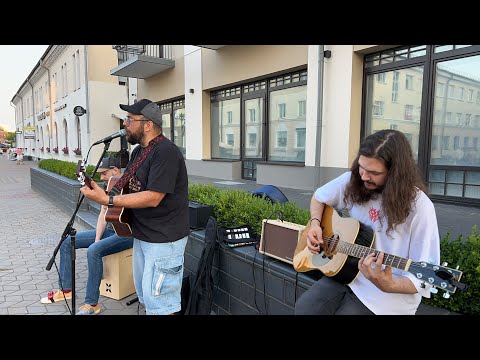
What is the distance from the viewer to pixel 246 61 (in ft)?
34.1

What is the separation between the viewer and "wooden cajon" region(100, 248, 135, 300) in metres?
3.87

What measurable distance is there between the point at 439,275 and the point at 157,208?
6.08 ft

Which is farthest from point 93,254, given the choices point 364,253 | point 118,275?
point 364,253

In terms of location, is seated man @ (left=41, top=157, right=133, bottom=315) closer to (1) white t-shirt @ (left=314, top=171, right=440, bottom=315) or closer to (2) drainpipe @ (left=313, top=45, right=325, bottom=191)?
(1) white t-shirt @ (left=314, top=171, right=440, bottom=315)

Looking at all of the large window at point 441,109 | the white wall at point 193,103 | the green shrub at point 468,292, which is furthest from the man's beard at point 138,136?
the white wall at point 193,103

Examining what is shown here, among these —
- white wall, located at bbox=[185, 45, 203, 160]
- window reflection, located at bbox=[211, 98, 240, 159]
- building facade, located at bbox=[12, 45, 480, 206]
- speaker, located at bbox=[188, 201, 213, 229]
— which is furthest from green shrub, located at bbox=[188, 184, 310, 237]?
white wall, located at bbox=[185, 45, 203, 160]

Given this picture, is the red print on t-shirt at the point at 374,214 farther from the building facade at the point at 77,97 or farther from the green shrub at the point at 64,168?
the building facade at the point at 77,97

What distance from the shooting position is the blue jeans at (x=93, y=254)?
3.55m

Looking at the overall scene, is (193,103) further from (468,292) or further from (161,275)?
(468,292)

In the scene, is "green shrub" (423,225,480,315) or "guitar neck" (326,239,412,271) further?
"green shrub" (423,225,480,315)

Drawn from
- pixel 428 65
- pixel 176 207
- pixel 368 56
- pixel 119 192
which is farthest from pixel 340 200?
pixel 368 56

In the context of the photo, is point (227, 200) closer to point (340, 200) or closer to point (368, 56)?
point (340, 200)

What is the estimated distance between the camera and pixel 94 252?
3.55m

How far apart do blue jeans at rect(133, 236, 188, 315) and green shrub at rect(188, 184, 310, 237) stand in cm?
91
